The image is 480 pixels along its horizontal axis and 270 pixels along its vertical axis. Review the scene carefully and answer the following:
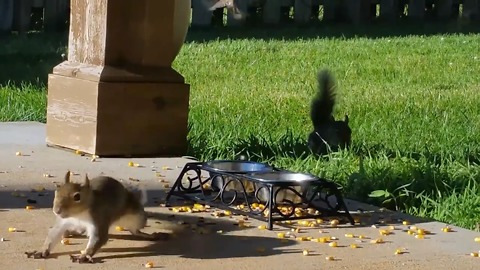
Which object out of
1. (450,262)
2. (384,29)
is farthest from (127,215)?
(384,29)

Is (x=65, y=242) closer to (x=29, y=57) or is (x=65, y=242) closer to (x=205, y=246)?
(x=205, y=246)

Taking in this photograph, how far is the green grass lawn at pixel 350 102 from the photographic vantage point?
5961 mm

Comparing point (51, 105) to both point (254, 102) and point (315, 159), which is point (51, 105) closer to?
point (315, 159)

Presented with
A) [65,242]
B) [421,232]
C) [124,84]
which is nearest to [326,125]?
[124,84]

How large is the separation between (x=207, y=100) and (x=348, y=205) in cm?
387

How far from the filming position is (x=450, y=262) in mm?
4312

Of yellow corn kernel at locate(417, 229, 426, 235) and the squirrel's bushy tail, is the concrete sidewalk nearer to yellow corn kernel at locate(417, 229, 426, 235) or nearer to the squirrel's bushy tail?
yellow corn kernel at locate(417, 229, 426, 235)

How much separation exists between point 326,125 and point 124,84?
1.49 m

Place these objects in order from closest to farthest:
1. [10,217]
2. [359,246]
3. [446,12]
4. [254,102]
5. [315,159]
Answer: [359,246] < [10,217] < [315,159] < [254,102] < [446,12]

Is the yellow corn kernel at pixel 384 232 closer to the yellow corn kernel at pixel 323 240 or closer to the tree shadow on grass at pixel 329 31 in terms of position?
the yellow corn kernel at pixel 323 240

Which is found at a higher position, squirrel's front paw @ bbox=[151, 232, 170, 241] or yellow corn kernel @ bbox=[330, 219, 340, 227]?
yellow corn kernel @ bbox=[330, 219, 340, 227]

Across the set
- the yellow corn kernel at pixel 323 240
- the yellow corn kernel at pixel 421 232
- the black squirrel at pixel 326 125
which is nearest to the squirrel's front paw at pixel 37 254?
the yellow corn kernel at pixel 323 240

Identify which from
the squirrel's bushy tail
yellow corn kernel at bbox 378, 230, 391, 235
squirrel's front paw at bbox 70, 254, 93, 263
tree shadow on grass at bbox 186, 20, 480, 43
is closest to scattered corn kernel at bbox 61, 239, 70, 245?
squirrel's front paw at bbox 70, 254, 93, 263

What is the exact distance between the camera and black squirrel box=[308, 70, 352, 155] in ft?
23.0
